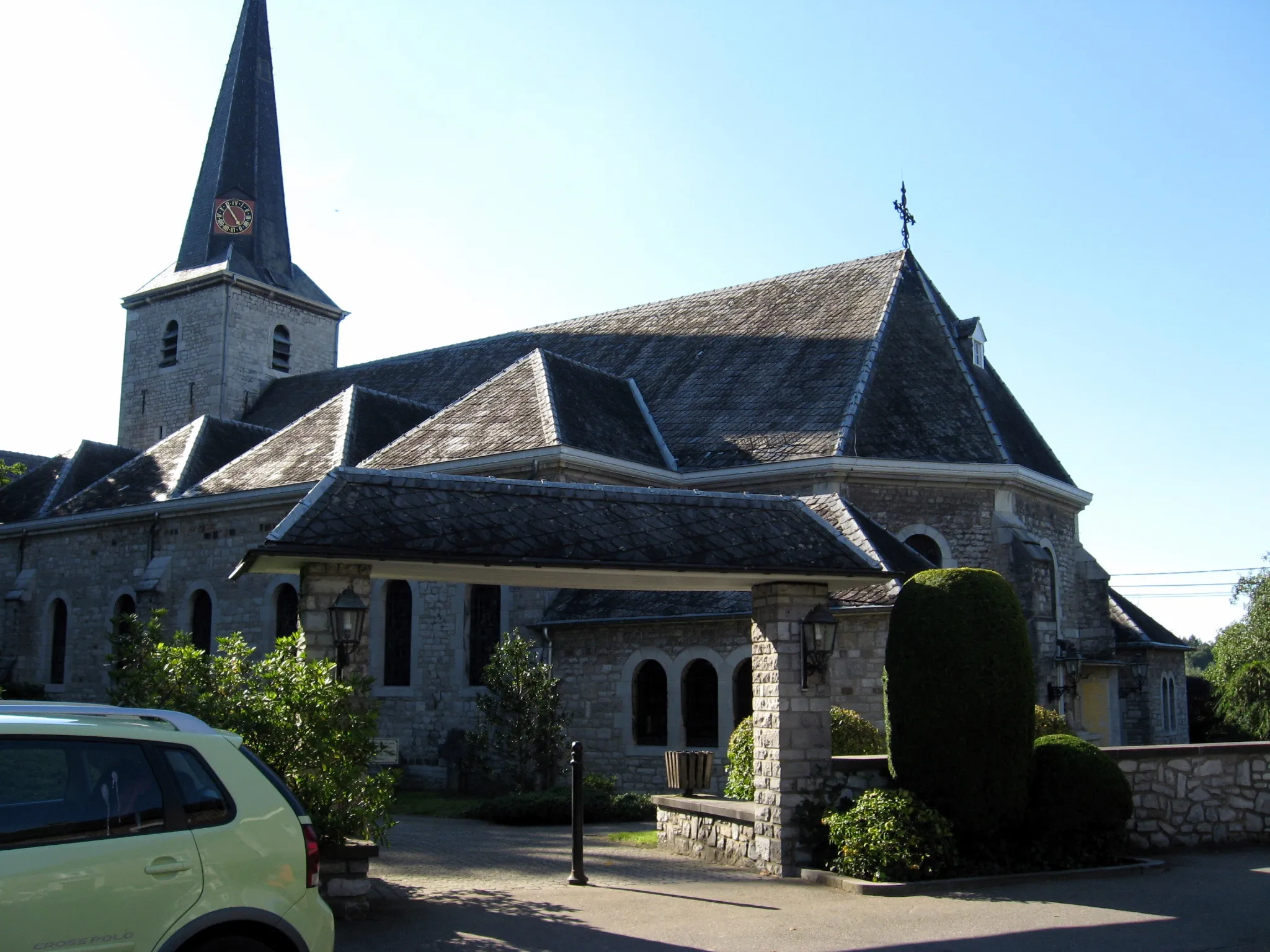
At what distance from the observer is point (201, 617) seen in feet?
78.1

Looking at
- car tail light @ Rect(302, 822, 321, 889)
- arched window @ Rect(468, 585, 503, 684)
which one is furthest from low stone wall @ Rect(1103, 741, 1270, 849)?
arched window @ Rect(468, 585, 503, 684)

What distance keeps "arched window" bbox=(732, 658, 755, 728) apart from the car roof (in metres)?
12.3

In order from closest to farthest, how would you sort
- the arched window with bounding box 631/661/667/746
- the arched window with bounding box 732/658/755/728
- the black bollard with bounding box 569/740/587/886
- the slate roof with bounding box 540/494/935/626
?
the black bollard with bounding box 569/740/587/886, the slate roof with bounding box 540/494/935/626, the arched window with bounding box 732/658/755/728, the arched window with bounding box 631/661/667/746

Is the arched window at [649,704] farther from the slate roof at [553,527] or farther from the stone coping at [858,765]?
the stone coping at [858,765]

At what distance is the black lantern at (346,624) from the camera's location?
8.88 m

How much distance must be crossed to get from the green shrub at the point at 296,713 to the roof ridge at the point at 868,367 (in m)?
12.4

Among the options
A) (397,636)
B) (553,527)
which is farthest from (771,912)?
(397,636)

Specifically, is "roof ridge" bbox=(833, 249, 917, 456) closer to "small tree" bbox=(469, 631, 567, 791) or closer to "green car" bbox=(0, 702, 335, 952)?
"small tree" bbox=(469, 631, 567, 791)

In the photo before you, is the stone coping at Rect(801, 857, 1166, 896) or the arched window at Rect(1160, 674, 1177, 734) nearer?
the stone coping at Rect(801, 857, 1166, 896)

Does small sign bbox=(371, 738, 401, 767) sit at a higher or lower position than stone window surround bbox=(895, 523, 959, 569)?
lower

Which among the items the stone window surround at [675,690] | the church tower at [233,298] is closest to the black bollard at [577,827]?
the stone window surround at [675,690]

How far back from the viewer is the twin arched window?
17828 mm

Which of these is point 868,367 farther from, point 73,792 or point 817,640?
point 73,792

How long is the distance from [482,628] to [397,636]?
1.77m
